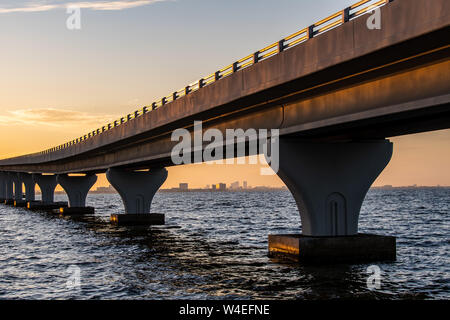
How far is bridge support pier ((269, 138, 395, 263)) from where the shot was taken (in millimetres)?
26328

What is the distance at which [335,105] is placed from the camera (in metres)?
21.8

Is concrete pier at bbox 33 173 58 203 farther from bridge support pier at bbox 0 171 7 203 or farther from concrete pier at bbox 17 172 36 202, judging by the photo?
bridge support pier at bbox 0 171 7 203

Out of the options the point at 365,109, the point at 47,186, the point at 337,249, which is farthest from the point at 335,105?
the point at 47,186

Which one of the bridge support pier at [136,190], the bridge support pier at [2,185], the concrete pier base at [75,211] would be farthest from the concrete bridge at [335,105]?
the bridge support pier at [2,185]

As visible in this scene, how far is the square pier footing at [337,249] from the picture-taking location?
26.2 metres

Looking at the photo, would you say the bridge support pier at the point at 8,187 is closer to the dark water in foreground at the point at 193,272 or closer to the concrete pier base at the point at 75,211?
the concrete pier base at the point at 75,211

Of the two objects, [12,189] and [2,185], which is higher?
[2,185]

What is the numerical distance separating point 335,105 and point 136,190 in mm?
39065

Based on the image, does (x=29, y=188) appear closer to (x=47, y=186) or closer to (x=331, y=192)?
(x=47, y=186)

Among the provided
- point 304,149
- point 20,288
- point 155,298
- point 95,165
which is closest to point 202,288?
point 155,298

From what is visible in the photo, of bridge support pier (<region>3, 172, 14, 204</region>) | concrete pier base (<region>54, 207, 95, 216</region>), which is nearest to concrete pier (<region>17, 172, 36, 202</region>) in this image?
bridge support pier (<region>3, 172, 14, 204</region>)

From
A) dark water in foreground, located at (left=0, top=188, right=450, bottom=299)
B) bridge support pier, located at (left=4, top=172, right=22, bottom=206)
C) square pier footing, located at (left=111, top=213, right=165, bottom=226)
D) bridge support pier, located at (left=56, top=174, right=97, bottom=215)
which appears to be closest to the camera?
dark water in foreground, located at (left=0, top=188, right=450, bottom=299)

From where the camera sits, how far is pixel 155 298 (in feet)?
63.4

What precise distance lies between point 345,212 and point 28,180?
368 feet
